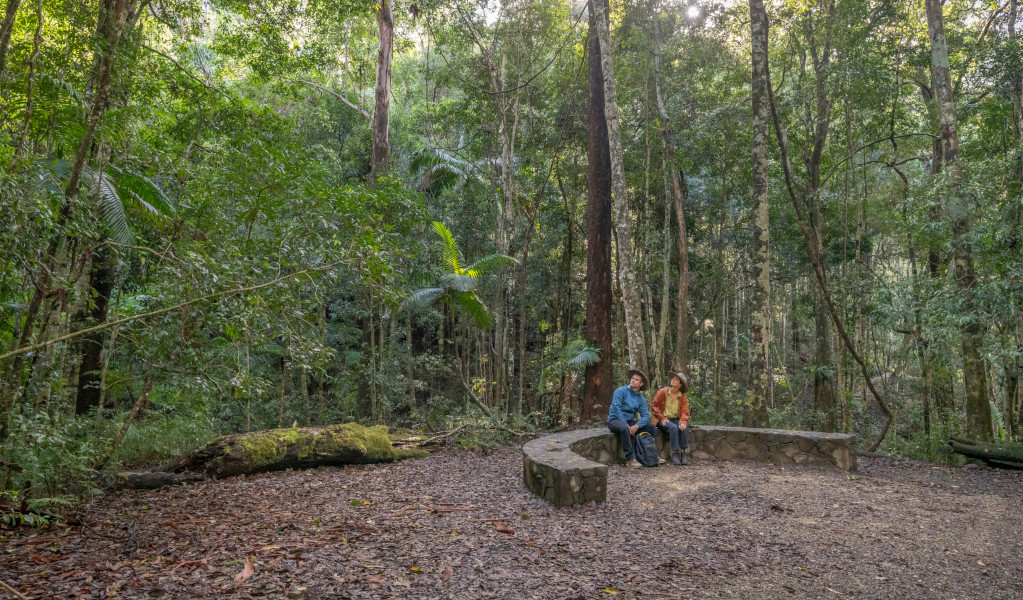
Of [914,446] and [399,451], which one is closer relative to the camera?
[399,451]

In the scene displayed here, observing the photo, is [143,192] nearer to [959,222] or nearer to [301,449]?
[301,449]

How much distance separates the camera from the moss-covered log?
21.8ft

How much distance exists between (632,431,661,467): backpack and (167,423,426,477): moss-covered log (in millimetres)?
3326

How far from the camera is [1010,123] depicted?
35.7ft

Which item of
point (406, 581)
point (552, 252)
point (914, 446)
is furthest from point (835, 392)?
point (406, 581)

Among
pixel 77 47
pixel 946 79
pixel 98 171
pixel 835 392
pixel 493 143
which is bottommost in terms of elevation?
pixel 835 392

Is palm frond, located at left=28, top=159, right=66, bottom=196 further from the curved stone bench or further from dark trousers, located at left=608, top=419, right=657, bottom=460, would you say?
dark trousers, located at left=608, top=419, right=657, bottom=460

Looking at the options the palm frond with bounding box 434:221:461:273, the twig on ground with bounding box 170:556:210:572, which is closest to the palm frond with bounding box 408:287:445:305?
the palm frond with bounding box 434:221:461:273

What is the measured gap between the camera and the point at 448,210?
52.9 ft

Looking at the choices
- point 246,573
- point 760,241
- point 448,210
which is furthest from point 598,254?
point 246,573

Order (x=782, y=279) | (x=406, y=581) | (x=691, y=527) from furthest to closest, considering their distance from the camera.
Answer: (x=782, y=279)
(x=691, y=527)
(x=406, y=581)

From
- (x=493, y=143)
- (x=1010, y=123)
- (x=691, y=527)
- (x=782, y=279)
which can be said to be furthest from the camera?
(x=782, y=279)

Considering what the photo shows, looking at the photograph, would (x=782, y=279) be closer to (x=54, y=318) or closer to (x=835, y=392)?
(x=835, y=392)

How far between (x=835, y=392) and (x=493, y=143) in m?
10.4
